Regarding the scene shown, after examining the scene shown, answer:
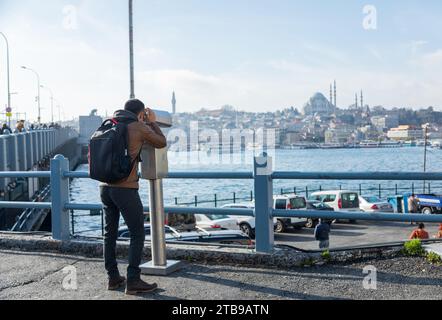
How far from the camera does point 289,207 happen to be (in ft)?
87.2

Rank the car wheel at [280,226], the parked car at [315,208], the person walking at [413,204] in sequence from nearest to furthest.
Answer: the car wheel at [280,226], the parked car at [315,208], the person walking at [413,204]

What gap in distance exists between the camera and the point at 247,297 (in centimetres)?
441

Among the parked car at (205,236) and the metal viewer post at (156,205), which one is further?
the parked car at (205,236)

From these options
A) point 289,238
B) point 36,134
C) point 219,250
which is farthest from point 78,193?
point 219,250

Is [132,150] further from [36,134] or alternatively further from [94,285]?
[36,134]

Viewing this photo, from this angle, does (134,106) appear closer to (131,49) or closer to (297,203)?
(131,49)

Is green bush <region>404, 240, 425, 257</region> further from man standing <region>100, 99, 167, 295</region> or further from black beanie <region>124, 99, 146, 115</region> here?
black beanie <region>124, 99, 146, 115</region>

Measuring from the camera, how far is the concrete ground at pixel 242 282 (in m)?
4.45

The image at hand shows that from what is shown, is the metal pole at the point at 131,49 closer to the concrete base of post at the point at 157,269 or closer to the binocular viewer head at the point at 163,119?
the binocular viewer head at the point at 163,119

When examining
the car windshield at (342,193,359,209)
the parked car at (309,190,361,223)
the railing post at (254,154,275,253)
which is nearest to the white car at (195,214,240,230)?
the parked car at (309,190,361,223)

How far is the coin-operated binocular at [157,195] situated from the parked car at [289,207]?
20321mm

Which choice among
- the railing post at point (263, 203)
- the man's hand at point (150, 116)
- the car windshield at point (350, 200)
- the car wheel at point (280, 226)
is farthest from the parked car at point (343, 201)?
the man's hand at point (150, 116)

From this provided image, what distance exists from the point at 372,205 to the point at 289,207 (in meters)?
5.61
